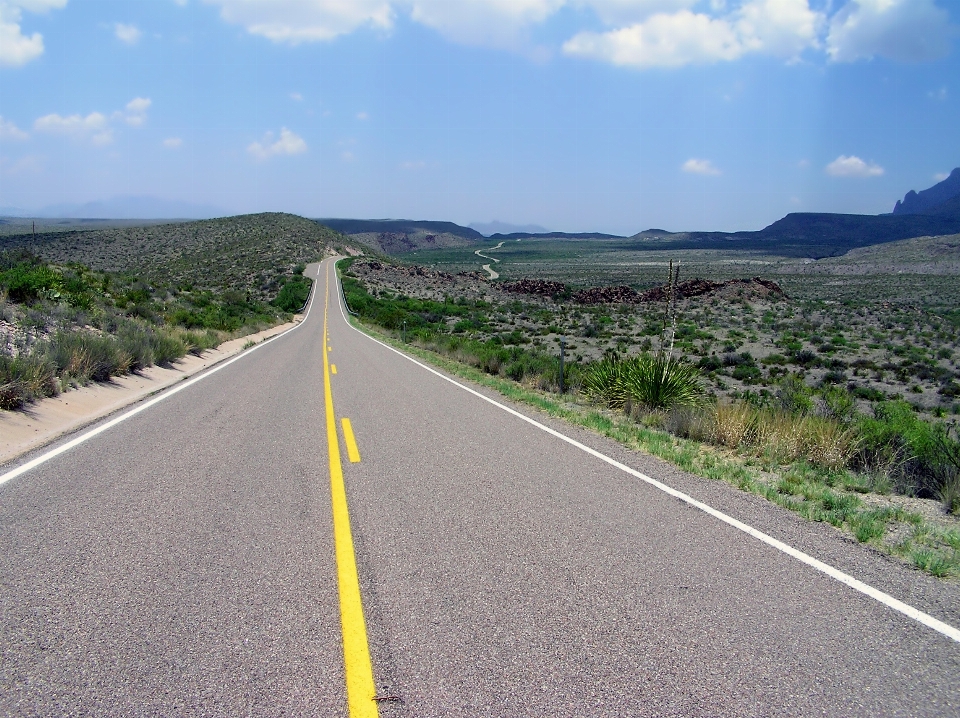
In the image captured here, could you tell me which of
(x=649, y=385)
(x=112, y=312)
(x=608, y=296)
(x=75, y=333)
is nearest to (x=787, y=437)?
(x=649, y=385)

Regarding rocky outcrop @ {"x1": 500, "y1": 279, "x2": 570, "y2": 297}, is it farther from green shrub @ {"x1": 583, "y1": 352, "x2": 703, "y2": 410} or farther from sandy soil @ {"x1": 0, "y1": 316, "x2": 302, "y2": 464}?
green shrub @ {"x1": 583, "y1": 352, "x2": 703, "y2": 410}

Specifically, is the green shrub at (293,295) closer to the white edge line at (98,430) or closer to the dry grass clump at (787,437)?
the white edge line at (98,430)

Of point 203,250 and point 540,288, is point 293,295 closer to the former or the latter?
point 540,288

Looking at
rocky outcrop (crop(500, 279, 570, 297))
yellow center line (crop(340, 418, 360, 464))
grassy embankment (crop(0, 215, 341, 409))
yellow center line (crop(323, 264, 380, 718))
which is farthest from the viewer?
rocky outcrop (crop(500, 279, 570, 297))

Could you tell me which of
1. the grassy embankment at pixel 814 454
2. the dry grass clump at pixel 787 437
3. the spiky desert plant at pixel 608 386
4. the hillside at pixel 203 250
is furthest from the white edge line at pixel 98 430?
the hillside at pixel 203 250

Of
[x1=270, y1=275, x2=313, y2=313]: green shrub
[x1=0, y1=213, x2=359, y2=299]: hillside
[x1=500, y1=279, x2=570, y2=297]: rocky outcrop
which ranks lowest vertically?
[x1=270, y1=275, x2=313, y2=313]: green shrub

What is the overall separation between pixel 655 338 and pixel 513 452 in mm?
31835

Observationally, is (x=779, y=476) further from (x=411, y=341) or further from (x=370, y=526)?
(x=411, y=341)

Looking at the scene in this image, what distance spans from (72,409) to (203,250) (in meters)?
98.9

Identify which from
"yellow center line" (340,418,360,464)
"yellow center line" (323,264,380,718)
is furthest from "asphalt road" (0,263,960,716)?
"yellow center line" (340,418,360,464)

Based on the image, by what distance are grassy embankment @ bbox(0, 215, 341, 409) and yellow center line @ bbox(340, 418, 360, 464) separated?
4800 mm

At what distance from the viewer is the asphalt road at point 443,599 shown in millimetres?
3238

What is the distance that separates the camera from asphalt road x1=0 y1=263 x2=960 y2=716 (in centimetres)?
324

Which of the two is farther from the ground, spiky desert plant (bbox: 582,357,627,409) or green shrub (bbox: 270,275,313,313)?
spiky desert plant (bbox: 582,357,627,409)
